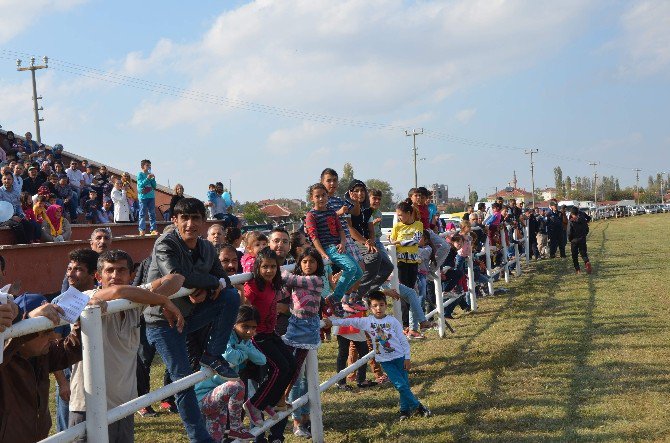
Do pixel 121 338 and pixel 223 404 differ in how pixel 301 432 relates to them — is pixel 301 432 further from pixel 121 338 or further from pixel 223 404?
pixel 121 338

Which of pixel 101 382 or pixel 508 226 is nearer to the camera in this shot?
pixel 101 382

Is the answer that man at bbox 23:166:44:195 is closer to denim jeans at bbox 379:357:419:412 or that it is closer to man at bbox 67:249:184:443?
denim jeans at bbox 379:357:419:412

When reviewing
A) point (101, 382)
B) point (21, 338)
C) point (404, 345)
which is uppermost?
point (21, 338)

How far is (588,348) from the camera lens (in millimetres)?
9828

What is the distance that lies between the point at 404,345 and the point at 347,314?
35.2 inches

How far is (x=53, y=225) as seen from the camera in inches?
625

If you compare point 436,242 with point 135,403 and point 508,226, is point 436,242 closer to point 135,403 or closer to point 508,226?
A: point 135,403

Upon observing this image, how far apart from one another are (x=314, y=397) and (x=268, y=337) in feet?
3.12

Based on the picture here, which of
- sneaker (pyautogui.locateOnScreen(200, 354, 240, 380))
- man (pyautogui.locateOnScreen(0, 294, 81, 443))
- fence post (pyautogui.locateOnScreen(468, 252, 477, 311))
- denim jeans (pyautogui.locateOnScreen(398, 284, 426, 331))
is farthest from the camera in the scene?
fence post (pyautogui.locateOnScreen(468, 252, 477, 311))

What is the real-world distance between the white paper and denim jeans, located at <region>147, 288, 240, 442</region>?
115 centimetres

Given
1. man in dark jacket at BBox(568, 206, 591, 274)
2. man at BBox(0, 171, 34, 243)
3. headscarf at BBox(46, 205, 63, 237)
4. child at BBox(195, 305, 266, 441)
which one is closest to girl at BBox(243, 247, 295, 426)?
child at BBox(195, 305, 266, 441)

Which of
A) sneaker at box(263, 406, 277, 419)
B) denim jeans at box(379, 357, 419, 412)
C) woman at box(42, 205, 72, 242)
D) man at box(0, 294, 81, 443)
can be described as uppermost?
woman at box(42, 205, 72, 242)

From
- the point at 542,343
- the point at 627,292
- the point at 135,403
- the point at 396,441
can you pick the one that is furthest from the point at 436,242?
the point at 135,403

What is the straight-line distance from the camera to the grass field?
6527 millimetres
